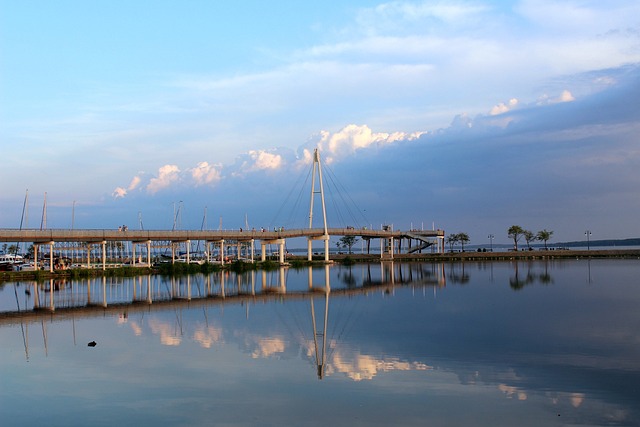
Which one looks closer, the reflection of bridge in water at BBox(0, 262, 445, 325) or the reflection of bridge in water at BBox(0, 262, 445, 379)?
the reflection of bridge in water at BBox(0, 262, 445, 379)

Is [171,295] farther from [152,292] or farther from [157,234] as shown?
[157,234]

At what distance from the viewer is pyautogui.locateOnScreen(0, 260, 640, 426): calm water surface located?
47.6 ft

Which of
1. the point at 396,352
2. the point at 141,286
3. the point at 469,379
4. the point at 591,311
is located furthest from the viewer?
the point at 141,286

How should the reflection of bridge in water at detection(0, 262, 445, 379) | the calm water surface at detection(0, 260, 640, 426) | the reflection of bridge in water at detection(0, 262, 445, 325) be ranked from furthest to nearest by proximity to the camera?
the reflection of bridge in water at detection(0, 262, 445, 325), the reflection of bridge in water at detection(0, 262, 445, 379), the calm water surface at detection(0, 260, 640, 426)

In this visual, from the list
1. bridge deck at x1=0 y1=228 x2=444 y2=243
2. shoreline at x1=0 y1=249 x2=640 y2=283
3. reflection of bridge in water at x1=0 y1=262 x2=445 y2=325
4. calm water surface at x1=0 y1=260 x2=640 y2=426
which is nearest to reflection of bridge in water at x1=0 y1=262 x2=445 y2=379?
reflection of bridge in water at x1=0 y1=262 x2=445 y2=325

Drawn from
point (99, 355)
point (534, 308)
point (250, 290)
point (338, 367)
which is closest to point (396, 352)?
point (338, 367)

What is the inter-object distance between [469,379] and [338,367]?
13.6 feet

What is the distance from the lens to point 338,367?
19.5 meters

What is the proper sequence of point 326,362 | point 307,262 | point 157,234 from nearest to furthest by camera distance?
point 326,362 → point 157,234 → point 307,262

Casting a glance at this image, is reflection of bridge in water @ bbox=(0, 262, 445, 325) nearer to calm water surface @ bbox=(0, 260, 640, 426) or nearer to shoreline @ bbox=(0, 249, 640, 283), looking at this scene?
calm water surface @ bbox=(0, 260, 640, 426)

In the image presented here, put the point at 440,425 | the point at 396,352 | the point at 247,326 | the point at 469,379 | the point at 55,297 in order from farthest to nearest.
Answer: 1. the point at 55,297
2. the point at 247,326
3. the point at 396,352
4. the point at 469,379
5. the point at 440,425

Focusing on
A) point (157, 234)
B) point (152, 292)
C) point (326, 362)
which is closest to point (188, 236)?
point (157, 234)

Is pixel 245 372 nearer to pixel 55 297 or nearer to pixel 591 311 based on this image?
pixel 591 311

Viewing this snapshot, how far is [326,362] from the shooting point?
20.3 metres
